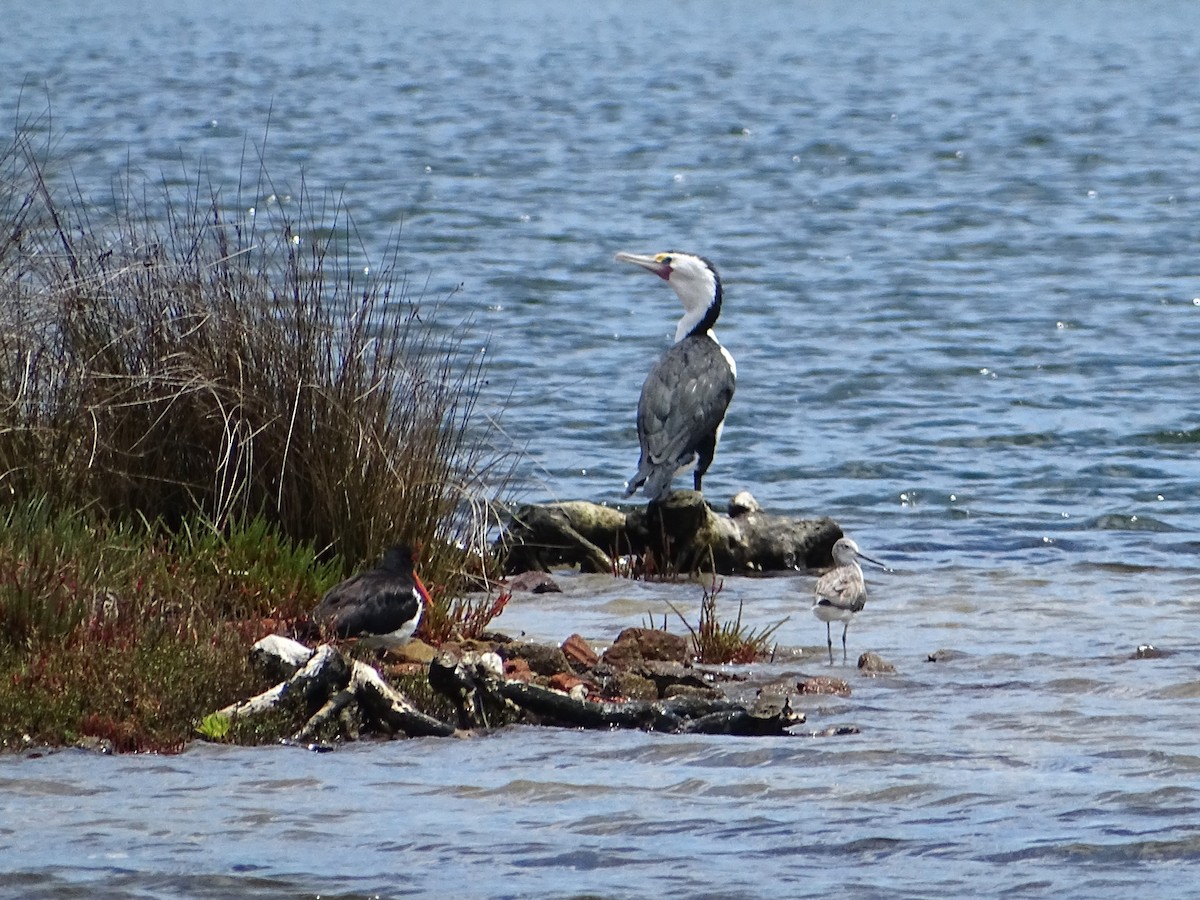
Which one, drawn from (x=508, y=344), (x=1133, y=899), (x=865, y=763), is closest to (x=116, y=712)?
(x=865, y=763)

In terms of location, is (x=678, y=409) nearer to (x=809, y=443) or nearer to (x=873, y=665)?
(x=873, y=665)

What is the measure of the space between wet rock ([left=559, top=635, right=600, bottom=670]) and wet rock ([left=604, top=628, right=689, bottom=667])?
0.07 metres

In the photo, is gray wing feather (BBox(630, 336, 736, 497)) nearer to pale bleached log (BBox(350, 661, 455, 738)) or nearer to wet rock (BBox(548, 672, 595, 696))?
wet rock (BBox(548, 672, 595, 696))

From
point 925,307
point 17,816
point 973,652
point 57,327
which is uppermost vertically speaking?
point 57,327

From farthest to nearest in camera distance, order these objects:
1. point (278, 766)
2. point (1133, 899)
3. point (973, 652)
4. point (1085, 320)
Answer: point (1085, 320) < point (973, 652) < point (278, 766) < point (1133, 899)

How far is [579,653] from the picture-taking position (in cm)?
967

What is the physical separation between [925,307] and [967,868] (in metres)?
18.1

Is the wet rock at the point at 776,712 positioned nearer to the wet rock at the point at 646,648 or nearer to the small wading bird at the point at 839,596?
the wet rock at the point at 646,648

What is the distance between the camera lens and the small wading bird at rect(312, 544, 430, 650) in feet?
29.5

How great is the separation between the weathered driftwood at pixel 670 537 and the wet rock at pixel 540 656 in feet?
9.88

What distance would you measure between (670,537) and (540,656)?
354cm

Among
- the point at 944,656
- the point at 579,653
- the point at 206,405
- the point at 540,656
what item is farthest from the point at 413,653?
the point at 944,656

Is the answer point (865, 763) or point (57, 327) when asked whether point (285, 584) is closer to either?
point (57, 327)

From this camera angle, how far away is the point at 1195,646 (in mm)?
Result: 10625
